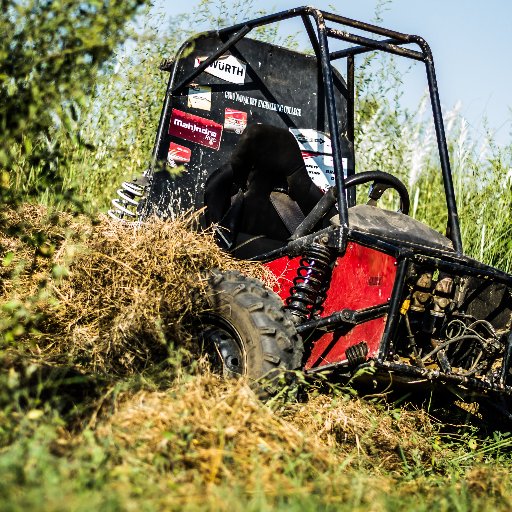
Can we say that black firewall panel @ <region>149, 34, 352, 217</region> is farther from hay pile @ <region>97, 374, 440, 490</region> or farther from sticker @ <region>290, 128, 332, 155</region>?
hay pile @ <region>97, 374, 440, 490</region>

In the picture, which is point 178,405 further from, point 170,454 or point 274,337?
point 274,337

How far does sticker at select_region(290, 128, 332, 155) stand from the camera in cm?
656

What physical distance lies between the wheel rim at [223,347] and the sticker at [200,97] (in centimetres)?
193

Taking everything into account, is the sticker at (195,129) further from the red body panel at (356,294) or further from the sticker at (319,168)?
the red body panel at (356,294)

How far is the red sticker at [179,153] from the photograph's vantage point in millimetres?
6059

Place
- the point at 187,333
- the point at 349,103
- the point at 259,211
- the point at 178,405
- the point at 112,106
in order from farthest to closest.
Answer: the point at 112,106, the point at 349,103, the point at 259,211, the point at 187,333, the point at 178,405

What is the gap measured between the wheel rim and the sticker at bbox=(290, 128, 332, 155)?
216cm

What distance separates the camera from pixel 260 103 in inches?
255

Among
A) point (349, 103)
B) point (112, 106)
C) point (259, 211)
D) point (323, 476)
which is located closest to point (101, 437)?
point (323, 476)

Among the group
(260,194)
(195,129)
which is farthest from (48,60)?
(195,129)

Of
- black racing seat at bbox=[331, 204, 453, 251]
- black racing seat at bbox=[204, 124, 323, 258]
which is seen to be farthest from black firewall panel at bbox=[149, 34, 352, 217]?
black racing seat at bbox=[331, 204, 453, 251]

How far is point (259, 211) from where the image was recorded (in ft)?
18.6

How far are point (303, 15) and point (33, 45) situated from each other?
2151 mm

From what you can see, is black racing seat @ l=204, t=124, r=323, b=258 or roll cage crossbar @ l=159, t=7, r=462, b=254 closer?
roll cage crossbar @ l=159, t=7, r=462, b=254
